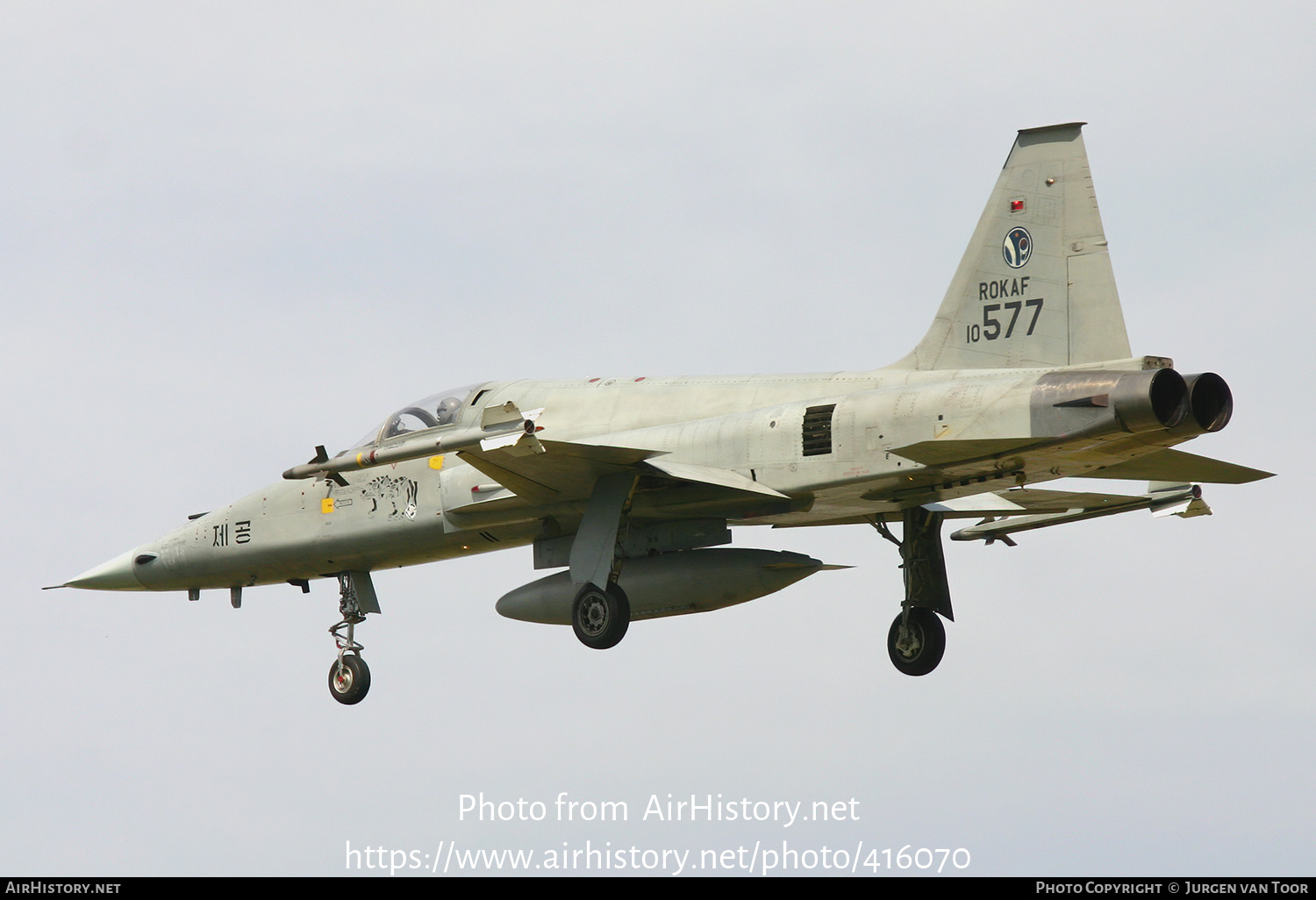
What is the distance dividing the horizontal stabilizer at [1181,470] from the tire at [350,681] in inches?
409

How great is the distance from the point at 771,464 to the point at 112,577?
10655 mm

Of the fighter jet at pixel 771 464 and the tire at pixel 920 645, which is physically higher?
the fighter jet at pixel 771 464

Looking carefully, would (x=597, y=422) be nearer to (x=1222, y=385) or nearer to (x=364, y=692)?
(x=364, y=692)

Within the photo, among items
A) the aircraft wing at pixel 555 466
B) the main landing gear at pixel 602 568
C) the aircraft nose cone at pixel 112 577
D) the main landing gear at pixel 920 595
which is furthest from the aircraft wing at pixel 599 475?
the aircraft nose cone at pixel 112 577

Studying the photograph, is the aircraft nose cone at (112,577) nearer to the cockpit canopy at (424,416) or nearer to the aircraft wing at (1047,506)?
the cockpit canopy at (424,416)

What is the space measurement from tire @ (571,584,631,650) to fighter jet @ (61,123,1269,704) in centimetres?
3

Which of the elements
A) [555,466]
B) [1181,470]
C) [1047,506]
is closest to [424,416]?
[555,466]

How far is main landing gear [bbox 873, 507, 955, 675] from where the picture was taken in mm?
20500

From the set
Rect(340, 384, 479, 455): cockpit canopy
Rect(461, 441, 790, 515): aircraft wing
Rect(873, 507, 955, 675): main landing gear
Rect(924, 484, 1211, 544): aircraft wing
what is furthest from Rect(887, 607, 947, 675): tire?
Rect(340, 384, 479, 455): cockpit canopy

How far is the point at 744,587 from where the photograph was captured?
1994 cm

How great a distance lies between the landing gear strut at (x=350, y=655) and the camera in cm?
2317

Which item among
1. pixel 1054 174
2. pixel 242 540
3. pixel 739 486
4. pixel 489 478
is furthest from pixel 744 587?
pixel 242 540

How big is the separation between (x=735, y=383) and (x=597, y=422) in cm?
183

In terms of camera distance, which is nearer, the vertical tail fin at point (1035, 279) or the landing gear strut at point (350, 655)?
the vertical tail fin at point (1035, 279)
